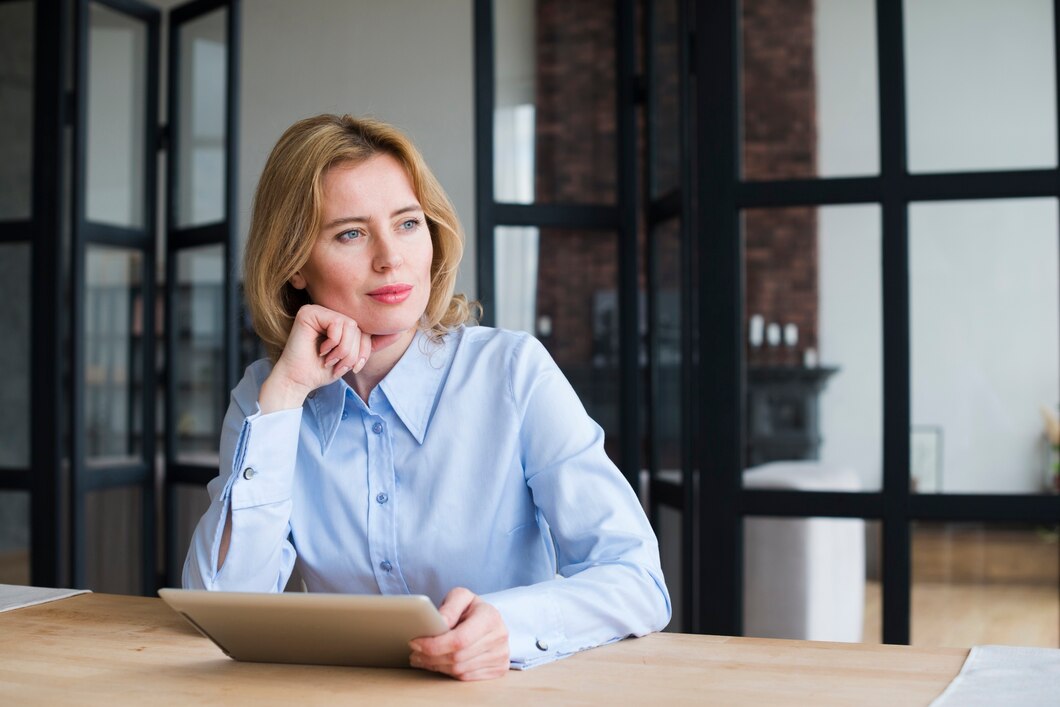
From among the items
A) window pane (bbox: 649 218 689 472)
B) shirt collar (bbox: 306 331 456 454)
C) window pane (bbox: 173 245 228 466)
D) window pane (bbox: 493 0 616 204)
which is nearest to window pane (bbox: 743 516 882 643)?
window pane (bbox: 649 218 689 472)

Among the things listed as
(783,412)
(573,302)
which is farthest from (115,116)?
(783,412)

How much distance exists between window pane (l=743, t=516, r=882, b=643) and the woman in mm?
1275

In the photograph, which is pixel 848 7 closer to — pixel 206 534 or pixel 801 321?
pixel 801 321

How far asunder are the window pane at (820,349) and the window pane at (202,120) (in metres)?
1.97

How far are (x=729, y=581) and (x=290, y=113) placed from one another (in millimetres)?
2381

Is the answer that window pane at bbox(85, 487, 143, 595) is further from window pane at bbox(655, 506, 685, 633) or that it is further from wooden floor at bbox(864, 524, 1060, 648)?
wooden floor at bbox(864, 524, 1060, 648)

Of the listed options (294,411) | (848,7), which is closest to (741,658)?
(294,411)

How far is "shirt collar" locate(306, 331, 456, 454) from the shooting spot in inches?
59.2

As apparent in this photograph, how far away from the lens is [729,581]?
2.71 meters

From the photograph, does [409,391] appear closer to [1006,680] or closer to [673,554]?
[1006,680]

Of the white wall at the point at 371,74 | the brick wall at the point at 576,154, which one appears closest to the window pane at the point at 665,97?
the brick wall at the point at 576,154

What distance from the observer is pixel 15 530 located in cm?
374

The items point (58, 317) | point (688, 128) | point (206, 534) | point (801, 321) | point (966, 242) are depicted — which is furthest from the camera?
point (58, 317)

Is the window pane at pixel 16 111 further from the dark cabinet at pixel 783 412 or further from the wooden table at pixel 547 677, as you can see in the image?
the wooden table at pixel 547 677
